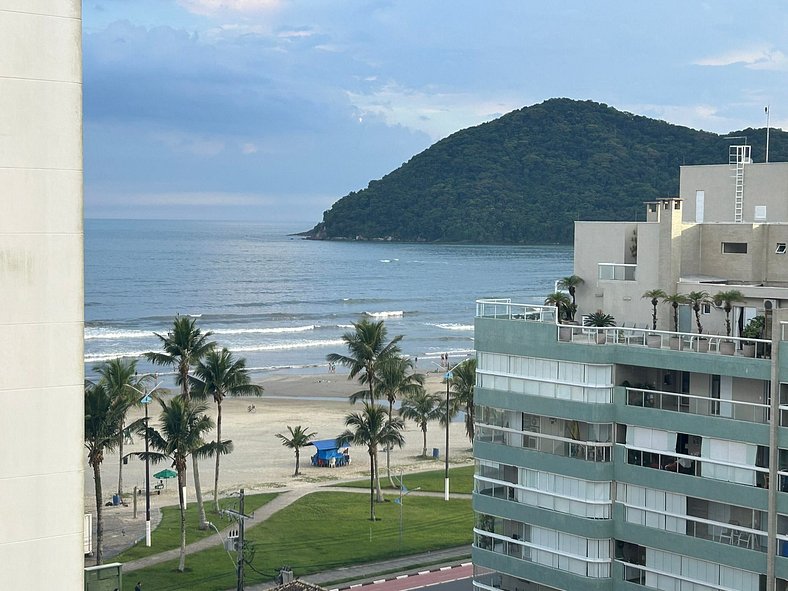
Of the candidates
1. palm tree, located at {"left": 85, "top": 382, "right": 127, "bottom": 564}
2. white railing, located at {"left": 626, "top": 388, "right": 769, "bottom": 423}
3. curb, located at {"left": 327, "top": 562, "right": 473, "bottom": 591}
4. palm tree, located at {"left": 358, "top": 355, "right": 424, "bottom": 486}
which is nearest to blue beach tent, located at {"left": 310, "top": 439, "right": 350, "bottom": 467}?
palm tree, located at {"left": 358, "top": 355, "right": 424, "bottom": 486}

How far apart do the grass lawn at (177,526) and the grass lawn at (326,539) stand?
2113mm

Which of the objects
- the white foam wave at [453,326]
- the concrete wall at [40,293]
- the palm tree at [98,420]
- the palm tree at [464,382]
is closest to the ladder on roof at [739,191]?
the palm tree at [464,382]

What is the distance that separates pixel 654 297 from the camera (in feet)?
126

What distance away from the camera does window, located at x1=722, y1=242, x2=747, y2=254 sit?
4019 centimetres

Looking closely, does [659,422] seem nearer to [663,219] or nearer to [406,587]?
[663,219]

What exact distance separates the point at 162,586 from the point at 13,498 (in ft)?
117

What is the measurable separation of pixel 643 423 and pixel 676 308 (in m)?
5.13

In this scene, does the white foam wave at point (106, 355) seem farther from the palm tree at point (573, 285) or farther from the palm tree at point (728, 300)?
the palm tree at point (728, 300)

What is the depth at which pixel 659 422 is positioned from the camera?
3453 cm

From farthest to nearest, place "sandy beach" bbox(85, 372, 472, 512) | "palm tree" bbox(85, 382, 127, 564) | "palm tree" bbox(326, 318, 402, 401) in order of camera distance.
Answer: "sandy beach" bbox(85, 372, 472, 512)
"palm tree" bbox(326, 318, 402, 401)
"palm tree" bbox(85, 382, 127, 564)

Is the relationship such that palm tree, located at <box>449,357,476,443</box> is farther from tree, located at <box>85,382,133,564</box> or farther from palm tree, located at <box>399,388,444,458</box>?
tree, located at <box>85,382,133,564</box>

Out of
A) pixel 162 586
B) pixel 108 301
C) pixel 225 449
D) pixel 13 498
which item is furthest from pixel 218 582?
pixel 108 301

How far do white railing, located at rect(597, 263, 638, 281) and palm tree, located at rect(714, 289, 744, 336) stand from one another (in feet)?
18.1

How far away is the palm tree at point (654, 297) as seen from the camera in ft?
125
